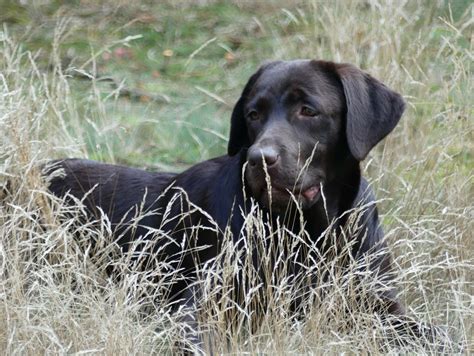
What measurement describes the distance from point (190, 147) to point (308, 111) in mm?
2360

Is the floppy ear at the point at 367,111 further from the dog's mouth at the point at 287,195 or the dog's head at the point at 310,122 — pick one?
the dog's mouth at the point at 287,195

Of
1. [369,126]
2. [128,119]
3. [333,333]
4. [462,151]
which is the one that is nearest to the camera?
[333,333]

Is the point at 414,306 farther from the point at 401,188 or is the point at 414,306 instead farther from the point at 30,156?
the point at 30,156

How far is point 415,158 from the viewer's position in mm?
5398

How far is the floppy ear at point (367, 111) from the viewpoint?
4.37 m

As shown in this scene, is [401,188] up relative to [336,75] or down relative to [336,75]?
down

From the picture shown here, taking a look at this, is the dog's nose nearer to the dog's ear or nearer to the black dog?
the black dog

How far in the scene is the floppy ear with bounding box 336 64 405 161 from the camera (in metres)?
4.37

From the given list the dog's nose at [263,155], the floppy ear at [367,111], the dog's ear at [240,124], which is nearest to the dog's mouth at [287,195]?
the dog's nose at [263,155]

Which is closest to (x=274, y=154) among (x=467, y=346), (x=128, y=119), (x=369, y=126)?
(x=369, y=126)

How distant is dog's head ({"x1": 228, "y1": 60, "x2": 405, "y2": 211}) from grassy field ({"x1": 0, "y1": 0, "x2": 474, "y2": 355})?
44 cm

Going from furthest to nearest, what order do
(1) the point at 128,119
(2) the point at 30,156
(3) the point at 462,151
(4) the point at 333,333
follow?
1. (1) the point at 128,119
2. (3) the point at 462,151
3. (2) the point at 30,156
4. (4) the point at 333,333

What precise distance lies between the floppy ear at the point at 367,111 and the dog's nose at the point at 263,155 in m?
0.40

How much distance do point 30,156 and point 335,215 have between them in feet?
4.59
